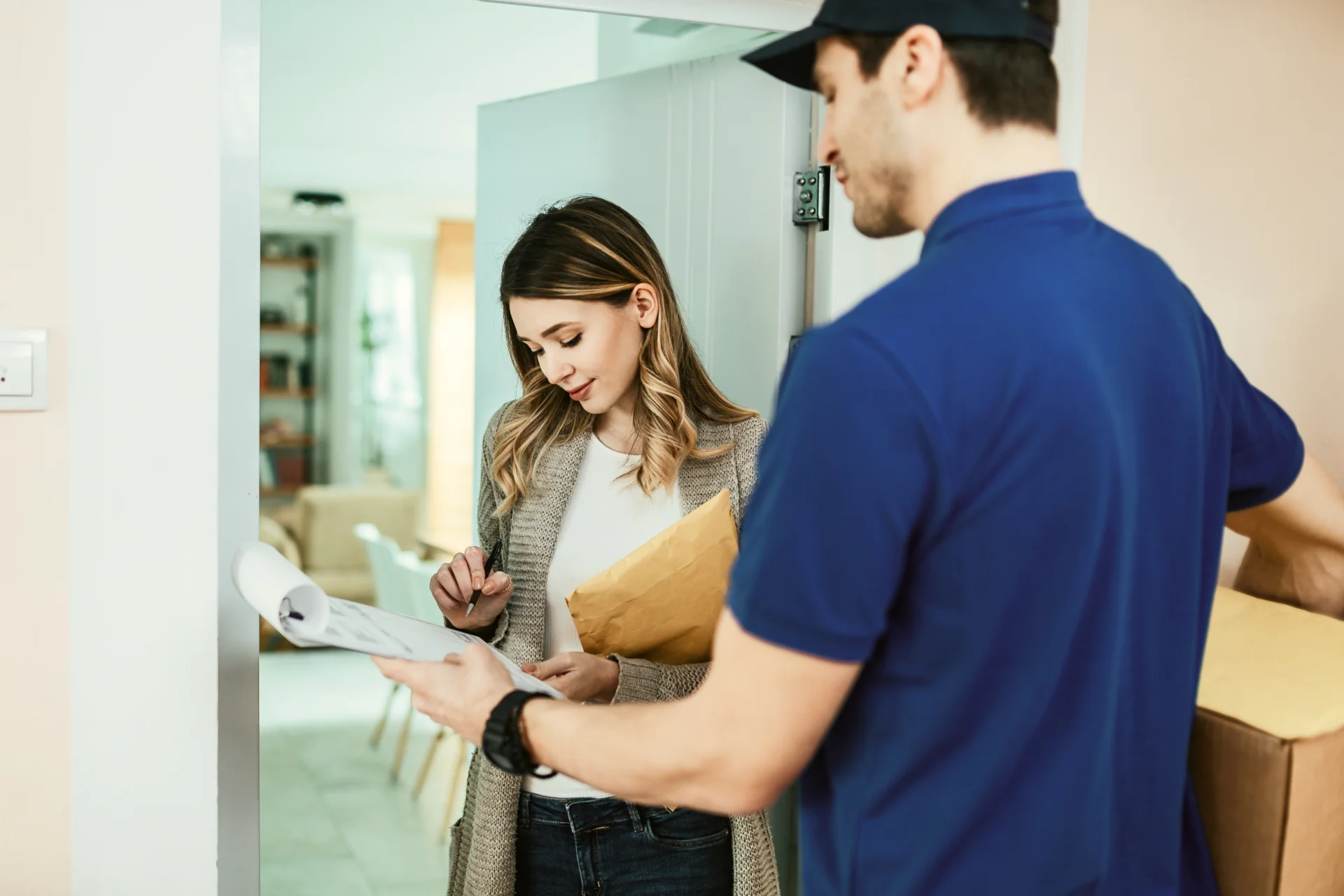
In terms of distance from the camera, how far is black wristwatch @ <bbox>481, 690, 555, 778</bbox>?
0.85 metres

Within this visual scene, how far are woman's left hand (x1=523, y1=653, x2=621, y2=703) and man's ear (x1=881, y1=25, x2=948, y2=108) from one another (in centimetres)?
80

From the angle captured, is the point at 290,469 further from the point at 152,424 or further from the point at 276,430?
the point at 152,424

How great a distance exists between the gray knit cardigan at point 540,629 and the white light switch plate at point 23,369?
57 centimetres

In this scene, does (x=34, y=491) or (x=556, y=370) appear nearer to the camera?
(x=34, y=491)

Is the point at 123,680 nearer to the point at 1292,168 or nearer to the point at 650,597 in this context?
the point at 650,597

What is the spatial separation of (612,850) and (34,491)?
0.80 metres

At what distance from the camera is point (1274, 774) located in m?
0.88

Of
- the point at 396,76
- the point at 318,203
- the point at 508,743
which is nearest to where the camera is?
the point at 508,743

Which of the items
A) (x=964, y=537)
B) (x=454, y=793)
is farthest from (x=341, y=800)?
(x=964, y=537)

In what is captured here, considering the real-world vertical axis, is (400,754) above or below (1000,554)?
below

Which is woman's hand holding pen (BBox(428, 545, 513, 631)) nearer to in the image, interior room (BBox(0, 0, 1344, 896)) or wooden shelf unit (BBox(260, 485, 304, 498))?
interior room (BBox(0, 0, 1344, 896))

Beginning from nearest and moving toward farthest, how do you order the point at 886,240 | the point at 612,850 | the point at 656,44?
the point at 612,850 → the point at 886,240 → the point at 656,44

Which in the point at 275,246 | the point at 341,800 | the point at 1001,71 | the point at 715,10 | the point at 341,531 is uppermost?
the point at 275,246

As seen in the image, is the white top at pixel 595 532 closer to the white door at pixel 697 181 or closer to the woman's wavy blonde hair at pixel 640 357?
the woman's wavy blonde hair at pixel 640 357
